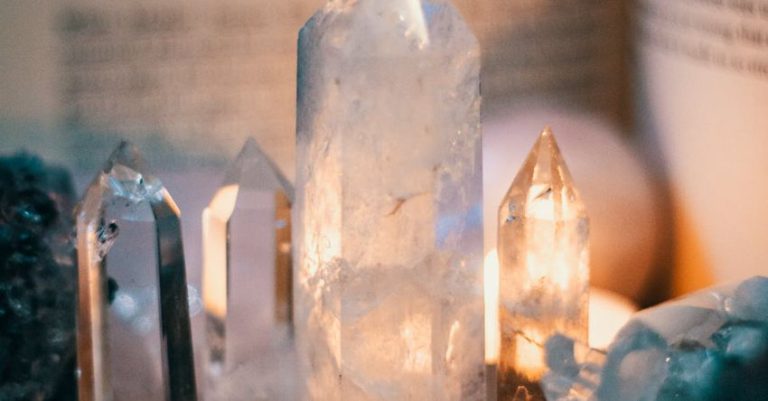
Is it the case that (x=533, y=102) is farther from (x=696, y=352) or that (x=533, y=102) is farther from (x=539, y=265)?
(x=696, y=352)

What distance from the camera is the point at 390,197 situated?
0.62 meters

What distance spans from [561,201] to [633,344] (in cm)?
12

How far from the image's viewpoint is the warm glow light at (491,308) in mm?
820

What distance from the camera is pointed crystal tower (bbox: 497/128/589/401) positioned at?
699 mm

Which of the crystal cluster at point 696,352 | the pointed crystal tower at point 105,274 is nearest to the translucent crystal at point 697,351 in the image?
the crystal cluster at point 696,352

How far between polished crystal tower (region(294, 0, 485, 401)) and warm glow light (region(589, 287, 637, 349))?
0.20 meters

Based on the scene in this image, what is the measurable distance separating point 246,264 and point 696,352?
31 cm

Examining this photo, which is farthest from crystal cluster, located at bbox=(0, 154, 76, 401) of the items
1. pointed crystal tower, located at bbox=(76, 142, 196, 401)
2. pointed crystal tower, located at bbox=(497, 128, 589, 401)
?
pointed crystal tower, located at bbox=(497, 128, 589, 401)

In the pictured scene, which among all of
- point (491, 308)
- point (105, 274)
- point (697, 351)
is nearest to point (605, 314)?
point (491, 308)

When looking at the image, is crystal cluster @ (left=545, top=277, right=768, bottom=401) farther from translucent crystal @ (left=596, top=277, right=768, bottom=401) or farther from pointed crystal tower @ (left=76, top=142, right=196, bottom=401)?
pointed crystal tower @ (left=76, top=142, right=196, bottom=401)

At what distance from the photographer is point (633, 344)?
61 cm

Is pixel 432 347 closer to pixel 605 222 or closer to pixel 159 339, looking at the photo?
pixel 159 339

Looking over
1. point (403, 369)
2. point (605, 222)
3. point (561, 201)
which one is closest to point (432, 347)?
point (403, 369)

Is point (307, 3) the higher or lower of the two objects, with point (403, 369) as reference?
higher
